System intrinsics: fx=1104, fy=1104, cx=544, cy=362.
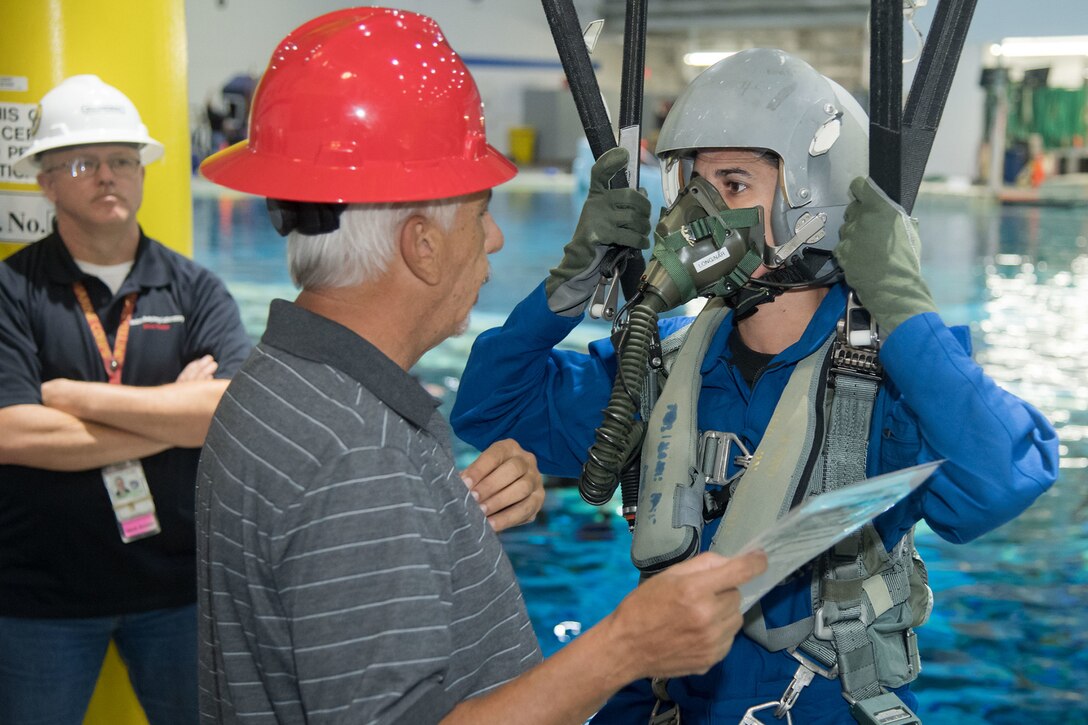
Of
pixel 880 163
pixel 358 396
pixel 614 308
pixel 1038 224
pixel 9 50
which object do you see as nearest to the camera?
pixel 358 396

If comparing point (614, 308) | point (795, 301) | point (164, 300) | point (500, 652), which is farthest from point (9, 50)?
point (500, 652)

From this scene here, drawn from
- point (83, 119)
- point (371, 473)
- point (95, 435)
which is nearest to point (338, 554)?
point (371, 473)

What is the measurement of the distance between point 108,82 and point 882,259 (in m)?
2.72

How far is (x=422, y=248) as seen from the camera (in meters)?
1.52

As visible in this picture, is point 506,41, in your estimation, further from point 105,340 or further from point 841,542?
point 841,542

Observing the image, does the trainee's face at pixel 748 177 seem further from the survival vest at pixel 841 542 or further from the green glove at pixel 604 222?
the survival vest at pixel 841 542

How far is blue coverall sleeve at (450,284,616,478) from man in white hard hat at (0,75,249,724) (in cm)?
88

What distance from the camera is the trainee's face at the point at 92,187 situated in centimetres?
304

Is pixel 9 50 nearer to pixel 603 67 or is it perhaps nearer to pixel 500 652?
pixel 500 652

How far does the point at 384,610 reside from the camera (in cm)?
126

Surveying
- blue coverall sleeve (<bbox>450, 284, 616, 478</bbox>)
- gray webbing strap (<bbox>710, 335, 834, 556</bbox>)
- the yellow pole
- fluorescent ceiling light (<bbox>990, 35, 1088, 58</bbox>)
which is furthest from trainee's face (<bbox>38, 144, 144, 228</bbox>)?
fluorescent ceiling light (<bbox>990, 35, 1088, 58</bbox>)

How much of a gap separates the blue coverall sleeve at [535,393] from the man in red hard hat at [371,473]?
73 centimetres

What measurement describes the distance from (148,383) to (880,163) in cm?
205

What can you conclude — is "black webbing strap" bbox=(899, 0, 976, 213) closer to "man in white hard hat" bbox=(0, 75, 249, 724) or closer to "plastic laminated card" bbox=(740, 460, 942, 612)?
"plastic laminated card" bbox=(740, 460, 942, 612)
